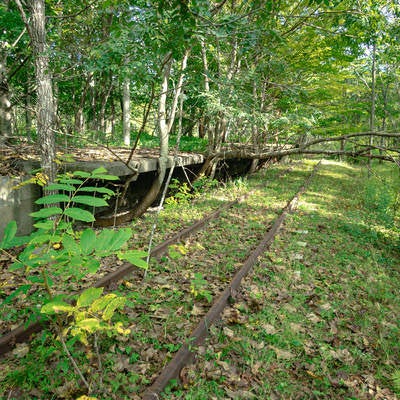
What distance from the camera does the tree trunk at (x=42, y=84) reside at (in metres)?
4.39

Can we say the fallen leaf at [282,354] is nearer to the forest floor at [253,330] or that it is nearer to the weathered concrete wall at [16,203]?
the forest floor at [253,330]

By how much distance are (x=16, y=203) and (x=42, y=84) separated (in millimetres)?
2177

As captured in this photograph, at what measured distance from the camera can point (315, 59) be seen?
1225cm

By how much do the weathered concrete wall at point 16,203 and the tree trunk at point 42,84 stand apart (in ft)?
2.71

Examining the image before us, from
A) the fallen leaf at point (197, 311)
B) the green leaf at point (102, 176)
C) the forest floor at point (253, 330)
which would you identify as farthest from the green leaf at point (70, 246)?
the fallen leaf at point (197, 311)

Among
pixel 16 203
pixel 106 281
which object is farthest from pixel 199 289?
pixel 16 203

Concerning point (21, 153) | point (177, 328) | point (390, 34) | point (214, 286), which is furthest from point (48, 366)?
point (390, 34)

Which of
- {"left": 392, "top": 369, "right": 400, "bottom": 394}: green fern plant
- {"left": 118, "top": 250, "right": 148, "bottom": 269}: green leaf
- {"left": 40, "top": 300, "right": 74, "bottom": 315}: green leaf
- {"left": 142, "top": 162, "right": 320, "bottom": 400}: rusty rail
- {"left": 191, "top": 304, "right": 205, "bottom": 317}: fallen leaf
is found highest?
{"left": 118, "top": 250, "right": 148, "bottom": 269}: green leaf

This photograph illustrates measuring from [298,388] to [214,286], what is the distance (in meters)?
1.81

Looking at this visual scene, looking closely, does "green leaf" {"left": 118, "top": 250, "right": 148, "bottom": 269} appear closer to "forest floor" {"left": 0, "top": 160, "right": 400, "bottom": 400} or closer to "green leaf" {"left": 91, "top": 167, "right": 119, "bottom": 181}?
"green leaf" {"left": 91, "top": 167, "right": 119, "bottom": 181}

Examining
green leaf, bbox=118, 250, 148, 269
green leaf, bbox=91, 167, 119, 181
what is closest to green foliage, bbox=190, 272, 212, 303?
green leaf, bbox=91, 167, 119, 181

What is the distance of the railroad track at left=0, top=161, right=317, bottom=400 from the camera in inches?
109

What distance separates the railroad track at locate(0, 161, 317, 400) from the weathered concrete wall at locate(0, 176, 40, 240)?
7.58 ft

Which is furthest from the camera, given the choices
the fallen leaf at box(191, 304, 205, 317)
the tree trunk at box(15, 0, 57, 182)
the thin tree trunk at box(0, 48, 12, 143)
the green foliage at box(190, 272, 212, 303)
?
the thin tree trunk at box(0, 48, 12, 143)
